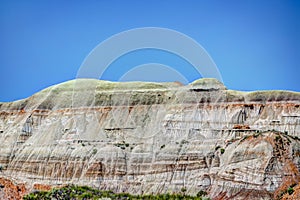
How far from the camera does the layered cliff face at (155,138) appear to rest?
6588cm

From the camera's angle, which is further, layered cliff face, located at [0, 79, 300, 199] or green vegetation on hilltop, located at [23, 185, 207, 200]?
green vegetation on hilltop, located at [23, 185, 207, 200]

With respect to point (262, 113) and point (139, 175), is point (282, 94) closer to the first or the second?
point (262, 113)

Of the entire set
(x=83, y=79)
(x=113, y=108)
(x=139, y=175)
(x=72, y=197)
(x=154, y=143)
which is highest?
(x=83, y=79)

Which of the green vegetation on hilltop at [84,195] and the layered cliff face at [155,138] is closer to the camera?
the layered cliff face at [155,138]

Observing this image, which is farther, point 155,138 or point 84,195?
point 155,138

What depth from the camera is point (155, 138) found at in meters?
91.8

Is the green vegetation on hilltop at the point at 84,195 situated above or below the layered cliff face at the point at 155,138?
below

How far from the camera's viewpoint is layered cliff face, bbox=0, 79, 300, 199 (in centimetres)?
6588

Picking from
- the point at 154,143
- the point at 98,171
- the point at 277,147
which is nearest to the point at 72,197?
the point at 98,171

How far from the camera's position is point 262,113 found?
316ft

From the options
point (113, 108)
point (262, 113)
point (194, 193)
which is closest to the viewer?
point (194, 193)

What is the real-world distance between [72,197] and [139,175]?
11.9 metres

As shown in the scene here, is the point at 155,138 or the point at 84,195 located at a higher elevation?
the point at 155,138

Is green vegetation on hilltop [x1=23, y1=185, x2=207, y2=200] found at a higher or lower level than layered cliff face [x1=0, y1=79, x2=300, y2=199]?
lower
